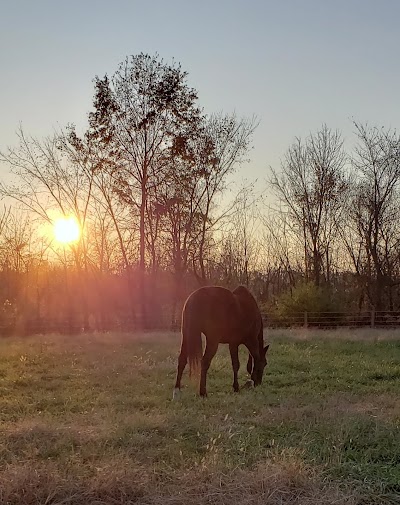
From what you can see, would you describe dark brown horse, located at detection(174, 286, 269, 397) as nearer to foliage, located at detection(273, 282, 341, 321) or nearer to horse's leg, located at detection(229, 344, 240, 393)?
horse's leg, located at detection(229, 344, 240, 393)

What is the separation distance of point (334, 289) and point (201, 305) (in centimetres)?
2309

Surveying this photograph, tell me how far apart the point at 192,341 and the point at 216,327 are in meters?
0.53

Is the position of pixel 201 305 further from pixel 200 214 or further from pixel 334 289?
pixel 334 289

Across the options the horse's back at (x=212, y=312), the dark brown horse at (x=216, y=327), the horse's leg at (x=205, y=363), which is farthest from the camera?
the horse's back at (x=212, y=312)

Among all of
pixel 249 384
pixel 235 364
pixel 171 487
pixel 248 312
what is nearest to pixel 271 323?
pixel 248 312

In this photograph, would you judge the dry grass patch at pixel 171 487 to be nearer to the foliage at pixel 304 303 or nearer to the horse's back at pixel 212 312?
the horse's back at pixel 212 312

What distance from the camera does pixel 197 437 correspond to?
17.8 feet

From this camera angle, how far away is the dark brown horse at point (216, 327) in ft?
26.7

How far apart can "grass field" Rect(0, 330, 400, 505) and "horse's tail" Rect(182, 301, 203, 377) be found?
0.48 m

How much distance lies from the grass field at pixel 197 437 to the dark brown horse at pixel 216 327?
44cm

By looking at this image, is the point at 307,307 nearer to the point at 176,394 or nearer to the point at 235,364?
the point at 235,364

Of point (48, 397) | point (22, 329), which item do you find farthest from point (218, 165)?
point (48, 397)

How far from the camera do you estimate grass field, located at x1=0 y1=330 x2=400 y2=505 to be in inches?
150

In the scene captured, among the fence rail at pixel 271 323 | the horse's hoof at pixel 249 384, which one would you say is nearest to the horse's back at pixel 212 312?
the horse's hoof at pixel 249 384
